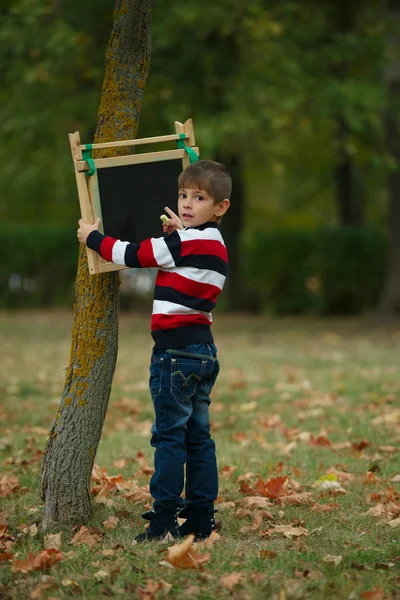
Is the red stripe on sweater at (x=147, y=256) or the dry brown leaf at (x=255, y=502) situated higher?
the red stripe on sweater at (x=147, y=256)

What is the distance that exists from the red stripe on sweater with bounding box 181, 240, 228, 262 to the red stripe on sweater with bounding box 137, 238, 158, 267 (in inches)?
5.7

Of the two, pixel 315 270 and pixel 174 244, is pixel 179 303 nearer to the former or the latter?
pixel 174 244

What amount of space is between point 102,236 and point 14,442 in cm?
313

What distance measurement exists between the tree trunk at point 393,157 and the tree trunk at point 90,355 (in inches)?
434

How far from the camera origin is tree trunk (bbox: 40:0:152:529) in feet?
14.3

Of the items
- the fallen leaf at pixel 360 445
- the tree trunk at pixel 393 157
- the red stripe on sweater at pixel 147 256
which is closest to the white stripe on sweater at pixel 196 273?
the red stripe on sweater at pixel 147 256

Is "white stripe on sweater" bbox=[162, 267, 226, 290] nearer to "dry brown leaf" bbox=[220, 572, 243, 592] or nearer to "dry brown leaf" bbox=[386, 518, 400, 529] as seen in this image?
"dry brown leaf" bbox=[220, 572, 243, 592]

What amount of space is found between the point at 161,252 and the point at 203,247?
20cm

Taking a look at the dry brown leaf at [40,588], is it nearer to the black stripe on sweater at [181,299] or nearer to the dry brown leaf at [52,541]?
the dry brown leaf at [52,541]

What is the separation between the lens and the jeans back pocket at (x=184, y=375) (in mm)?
4105

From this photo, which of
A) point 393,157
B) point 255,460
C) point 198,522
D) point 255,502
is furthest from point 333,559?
point 393,157

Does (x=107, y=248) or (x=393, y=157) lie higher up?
(x=393, y=157)

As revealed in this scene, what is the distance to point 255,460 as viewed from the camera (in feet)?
19.7

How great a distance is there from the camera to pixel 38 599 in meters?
3.43
